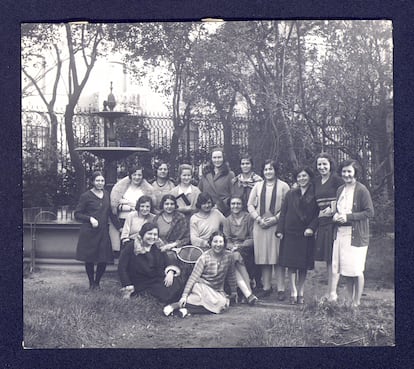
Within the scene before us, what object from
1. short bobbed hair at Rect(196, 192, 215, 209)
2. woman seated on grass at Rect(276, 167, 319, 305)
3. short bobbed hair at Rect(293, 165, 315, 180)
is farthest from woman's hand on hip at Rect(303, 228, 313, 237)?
short bobbed hair at Rect(196, 192, 215, 209)

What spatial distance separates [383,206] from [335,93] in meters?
0.98

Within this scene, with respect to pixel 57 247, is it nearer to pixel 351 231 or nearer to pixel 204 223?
pixel 204 223

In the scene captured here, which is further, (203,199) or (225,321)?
(203,199)

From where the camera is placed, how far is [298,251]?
5430 millimetres

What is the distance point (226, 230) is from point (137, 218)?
2.37ft

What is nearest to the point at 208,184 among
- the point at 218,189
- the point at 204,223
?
the point at 218,189

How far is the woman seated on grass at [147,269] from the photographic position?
5.43 m

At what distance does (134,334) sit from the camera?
532cm

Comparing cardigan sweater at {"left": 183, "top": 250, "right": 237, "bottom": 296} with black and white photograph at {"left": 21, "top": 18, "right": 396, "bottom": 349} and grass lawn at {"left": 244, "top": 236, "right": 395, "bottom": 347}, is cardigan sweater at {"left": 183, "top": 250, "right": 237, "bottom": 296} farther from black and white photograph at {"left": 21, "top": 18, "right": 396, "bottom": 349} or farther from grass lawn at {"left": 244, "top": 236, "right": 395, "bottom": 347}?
grass lawn at {"left": 244, "top": 236, "right": 395, "bottom": 347}

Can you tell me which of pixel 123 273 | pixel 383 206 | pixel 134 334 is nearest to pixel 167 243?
pixel 123 273

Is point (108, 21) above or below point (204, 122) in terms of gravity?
above

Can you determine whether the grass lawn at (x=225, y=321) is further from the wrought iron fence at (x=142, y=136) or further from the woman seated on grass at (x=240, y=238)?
the wrought iron fence at (x=142, y=136)

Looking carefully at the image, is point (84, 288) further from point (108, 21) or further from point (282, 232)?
point (108, 21)

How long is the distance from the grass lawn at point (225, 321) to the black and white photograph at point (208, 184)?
11 mm
